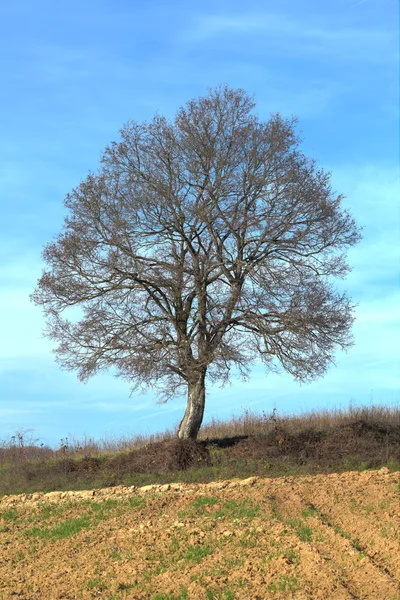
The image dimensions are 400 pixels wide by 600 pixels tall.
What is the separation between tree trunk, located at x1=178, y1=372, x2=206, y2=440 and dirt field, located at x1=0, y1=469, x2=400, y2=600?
6.17 m

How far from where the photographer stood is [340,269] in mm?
18391

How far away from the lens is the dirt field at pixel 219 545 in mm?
7594

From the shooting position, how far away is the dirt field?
7594 millimetres

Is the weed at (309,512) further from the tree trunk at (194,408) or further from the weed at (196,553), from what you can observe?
the tree trunk at (194,408)

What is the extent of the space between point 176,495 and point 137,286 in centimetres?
757

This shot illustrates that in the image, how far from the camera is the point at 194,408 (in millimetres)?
18422

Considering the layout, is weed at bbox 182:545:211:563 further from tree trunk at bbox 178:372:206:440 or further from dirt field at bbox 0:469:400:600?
tree trunk at bbox 178:372:206:440

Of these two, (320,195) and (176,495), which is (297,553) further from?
(320,195)

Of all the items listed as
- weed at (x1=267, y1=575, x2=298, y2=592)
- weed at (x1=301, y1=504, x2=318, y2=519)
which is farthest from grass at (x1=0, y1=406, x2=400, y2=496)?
weed at (x1=267, y1=575, x2=298, y2=592)

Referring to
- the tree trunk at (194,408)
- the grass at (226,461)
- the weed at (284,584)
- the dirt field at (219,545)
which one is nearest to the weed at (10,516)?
the dirt field at (219,545)

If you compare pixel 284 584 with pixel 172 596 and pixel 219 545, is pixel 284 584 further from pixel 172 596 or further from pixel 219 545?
pixel 219 545

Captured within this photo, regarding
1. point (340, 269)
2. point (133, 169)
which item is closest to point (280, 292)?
point (340, 269)

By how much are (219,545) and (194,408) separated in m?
9.77

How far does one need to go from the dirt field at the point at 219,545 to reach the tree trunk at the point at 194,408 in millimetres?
6172
